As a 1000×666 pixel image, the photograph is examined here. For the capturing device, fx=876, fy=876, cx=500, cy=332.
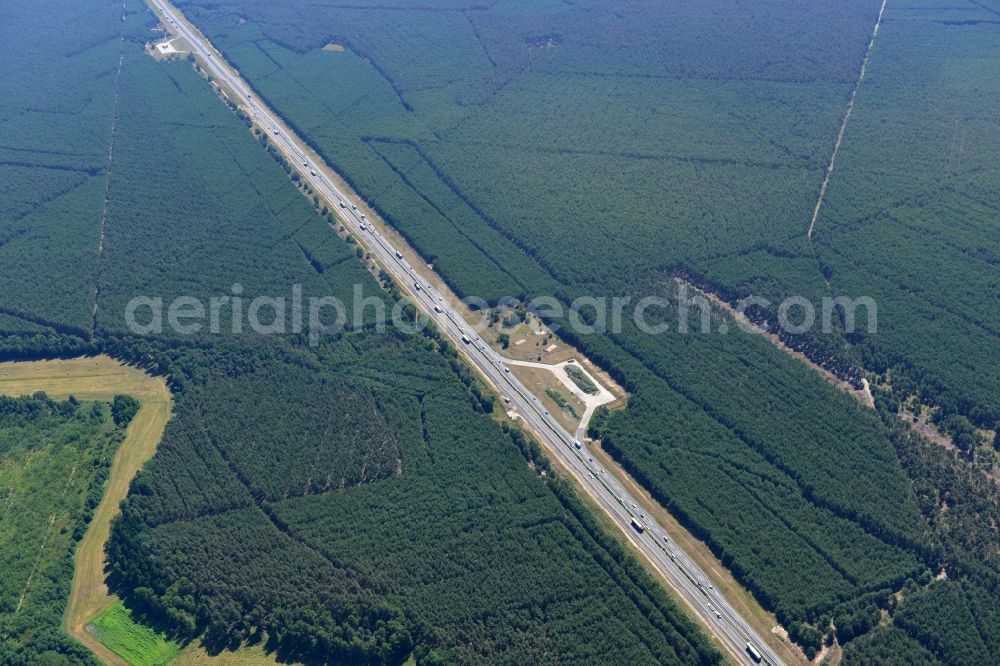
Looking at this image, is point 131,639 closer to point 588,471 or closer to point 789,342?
point 588,471

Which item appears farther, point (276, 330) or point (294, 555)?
point (276, 330)

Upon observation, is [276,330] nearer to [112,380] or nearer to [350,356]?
[350,356]

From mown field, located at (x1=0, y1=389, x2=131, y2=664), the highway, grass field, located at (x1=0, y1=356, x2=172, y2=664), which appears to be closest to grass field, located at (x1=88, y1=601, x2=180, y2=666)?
grass field, located at (x1=0, y1=356, x2=172, y2=664)

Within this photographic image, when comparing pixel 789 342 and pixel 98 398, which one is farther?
pixel 789 342

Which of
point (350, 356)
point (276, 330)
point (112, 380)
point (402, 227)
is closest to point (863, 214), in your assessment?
point (402, 227)

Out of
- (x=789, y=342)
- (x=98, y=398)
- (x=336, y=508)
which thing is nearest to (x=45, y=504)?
(x=98, y=398)

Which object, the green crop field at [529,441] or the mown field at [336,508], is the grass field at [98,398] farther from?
the green crop field at [529,441]
